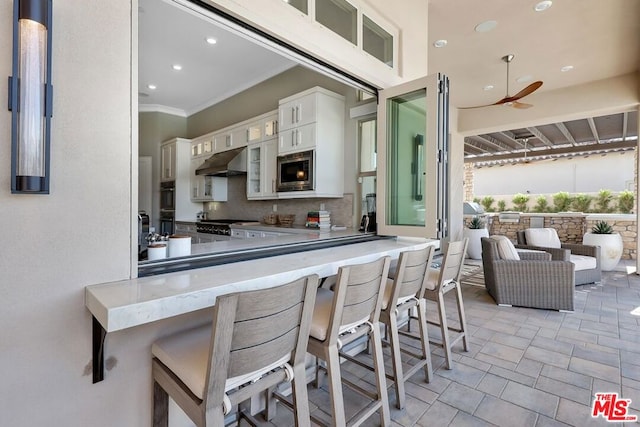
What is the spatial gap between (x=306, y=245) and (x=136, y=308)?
134 centimetres

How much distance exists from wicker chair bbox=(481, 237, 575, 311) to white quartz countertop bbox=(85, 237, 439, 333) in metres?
2.95


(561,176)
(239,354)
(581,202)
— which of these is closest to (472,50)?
(239,354)

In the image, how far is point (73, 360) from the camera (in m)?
1.25

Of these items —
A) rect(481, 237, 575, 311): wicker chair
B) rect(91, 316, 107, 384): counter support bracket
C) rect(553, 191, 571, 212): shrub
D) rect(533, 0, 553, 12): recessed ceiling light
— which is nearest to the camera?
rect(91, 316, 107, 384): counter support bracket

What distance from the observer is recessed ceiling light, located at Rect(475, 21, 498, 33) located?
3.75m

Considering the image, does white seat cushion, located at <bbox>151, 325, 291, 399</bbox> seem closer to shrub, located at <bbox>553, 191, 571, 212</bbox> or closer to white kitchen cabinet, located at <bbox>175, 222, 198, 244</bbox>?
white kitchen cabinet, located at <bbox>175, 222, 198, 244</bbox>

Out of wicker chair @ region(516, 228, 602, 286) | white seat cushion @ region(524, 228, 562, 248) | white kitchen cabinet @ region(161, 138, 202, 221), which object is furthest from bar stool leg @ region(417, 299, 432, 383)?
white kitchen cabinet @ region(161, 138, 202, 221)

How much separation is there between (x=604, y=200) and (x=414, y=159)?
8903mm

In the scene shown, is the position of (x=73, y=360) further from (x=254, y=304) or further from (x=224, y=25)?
(x=224, y=25)

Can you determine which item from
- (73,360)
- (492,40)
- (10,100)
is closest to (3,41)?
(10,100)

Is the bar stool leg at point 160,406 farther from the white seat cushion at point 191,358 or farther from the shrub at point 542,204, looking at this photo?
the shrub at point 542,204

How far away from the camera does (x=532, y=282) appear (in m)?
3.79

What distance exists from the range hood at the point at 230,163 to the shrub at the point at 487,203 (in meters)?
9.15

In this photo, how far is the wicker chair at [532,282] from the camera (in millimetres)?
3654
